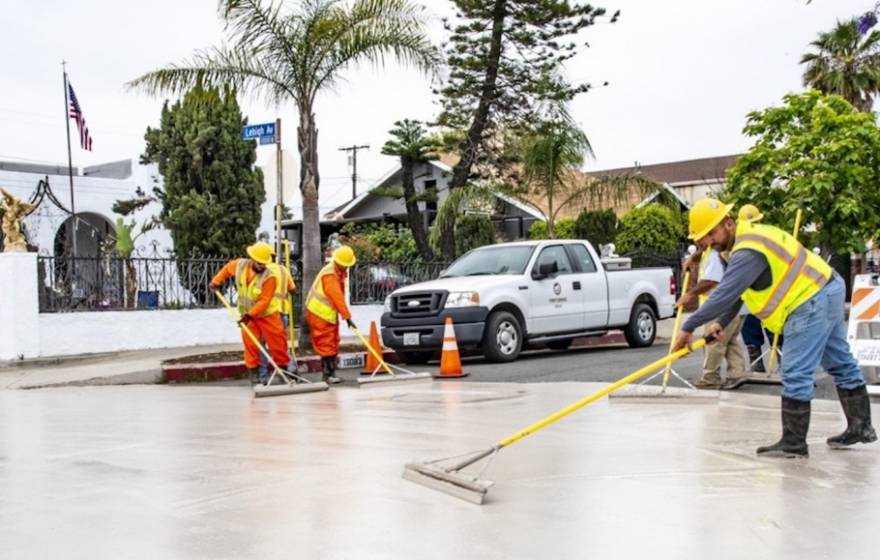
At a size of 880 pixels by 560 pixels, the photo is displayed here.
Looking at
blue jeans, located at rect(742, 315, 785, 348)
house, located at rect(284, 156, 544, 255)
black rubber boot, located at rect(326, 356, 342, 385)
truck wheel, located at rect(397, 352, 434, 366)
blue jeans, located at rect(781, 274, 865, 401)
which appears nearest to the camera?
blue jeans, located at rect(781, 274, 865, 401)

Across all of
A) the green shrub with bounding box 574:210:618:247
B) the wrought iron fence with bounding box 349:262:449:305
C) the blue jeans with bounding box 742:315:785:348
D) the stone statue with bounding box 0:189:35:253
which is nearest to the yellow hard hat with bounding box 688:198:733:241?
the blue jeans with bounding box 742:315:785:348

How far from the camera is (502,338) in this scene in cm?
1395

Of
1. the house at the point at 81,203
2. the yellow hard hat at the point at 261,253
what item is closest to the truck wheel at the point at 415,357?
the yellow hard hat at the point at 261,253

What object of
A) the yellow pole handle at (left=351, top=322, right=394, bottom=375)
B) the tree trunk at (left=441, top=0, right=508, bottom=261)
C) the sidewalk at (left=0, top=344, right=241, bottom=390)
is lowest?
the sidewalk at (left=0, top=344, right=241, bottom=390)

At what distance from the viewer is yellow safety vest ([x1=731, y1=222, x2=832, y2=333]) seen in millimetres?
6277

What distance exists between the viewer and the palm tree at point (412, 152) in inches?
1054

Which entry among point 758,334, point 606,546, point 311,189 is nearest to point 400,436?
point 606,546

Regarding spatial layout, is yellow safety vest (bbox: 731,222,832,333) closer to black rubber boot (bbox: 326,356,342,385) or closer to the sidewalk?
black rubber boot (bbox: 326,356,342,385)

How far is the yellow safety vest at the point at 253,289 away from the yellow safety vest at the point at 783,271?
Answer: 647cm

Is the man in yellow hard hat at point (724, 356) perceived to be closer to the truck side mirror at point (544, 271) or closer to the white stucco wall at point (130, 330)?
the truck side mirror at point (544, 271)

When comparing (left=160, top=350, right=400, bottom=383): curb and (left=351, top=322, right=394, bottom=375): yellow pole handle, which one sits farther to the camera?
(left=160, top=350, right=400, bottom=383): curb

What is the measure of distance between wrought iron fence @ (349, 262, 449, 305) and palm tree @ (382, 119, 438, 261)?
631 centimetres

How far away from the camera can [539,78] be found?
24.6 meters

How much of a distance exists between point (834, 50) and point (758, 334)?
76.8ft
